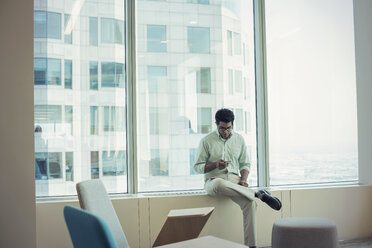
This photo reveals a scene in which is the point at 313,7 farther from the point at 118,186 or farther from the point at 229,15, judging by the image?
the point at 118,186

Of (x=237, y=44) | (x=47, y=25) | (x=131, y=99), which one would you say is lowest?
(x=131, y=99)

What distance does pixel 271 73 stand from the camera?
5957 millimetres

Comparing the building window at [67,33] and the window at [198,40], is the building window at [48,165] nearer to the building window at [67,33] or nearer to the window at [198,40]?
the building window at [67,33]

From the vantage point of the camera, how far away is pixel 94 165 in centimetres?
525

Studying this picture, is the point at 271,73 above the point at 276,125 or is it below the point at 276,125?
above

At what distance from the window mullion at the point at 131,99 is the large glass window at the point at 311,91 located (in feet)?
6.16

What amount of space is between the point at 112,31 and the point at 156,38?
56 centimetres

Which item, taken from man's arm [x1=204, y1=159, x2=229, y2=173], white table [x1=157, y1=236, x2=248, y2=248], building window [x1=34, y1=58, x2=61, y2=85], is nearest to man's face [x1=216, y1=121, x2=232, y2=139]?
man's arm [x1=204, y1=159, x2=229, y2=173]

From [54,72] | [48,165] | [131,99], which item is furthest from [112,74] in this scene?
[48,165]

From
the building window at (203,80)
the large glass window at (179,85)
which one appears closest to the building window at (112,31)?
the large glass window at (179,85)

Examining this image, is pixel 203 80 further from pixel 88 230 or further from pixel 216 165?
pixel 88 230

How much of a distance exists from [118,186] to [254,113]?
6.82 ft

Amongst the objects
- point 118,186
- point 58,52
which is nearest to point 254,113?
point 118,186

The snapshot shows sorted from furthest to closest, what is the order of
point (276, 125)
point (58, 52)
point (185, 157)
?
point (276, 125), point (185, 157), point (58, 52)
